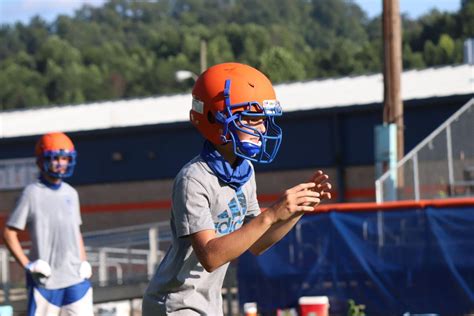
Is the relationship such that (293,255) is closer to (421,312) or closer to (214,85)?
(421,312)

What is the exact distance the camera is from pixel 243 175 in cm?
527

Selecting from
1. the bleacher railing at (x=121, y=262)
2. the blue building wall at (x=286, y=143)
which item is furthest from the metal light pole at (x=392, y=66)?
the blue building wall at (x=286, y=143)

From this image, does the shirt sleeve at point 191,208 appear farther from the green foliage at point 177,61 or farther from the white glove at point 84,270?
the green foliage at point 177,61

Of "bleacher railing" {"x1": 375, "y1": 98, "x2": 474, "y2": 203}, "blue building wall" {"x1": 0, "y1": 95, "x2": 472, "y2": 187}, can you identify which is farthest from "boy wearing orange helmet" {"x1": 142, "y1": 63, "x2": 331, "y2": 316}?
"blue building wall" {"x1": 0, "y1": 95, "x2": 472, "y2": 187}

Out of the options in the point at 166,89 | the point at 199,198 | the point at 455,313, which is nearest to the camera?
the point at 199,198

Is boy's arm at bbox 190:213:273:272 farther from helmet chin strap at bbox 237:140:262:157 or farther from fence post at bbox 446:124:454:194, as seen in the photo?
fence post at bbox 446:124:454:194

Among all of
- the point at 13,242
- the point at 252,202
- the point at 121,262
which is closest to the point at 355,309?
the point at 13,242

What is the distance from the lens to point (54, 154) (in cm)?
905

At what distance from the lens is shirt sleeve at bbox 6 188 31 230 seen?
355 inches

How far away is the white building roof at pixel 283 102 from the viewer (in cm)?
3912

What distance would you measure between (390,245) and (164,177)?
20822mm

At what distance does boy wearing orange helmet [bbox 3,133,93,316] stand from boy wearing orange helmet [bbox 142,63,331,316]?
376 centimetres

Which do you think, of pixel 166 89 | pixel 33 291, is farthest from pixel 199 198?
pixel 166 89

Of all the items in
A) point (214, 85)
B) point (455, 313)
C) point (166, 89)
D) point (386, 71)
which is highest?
point (166, 89)
